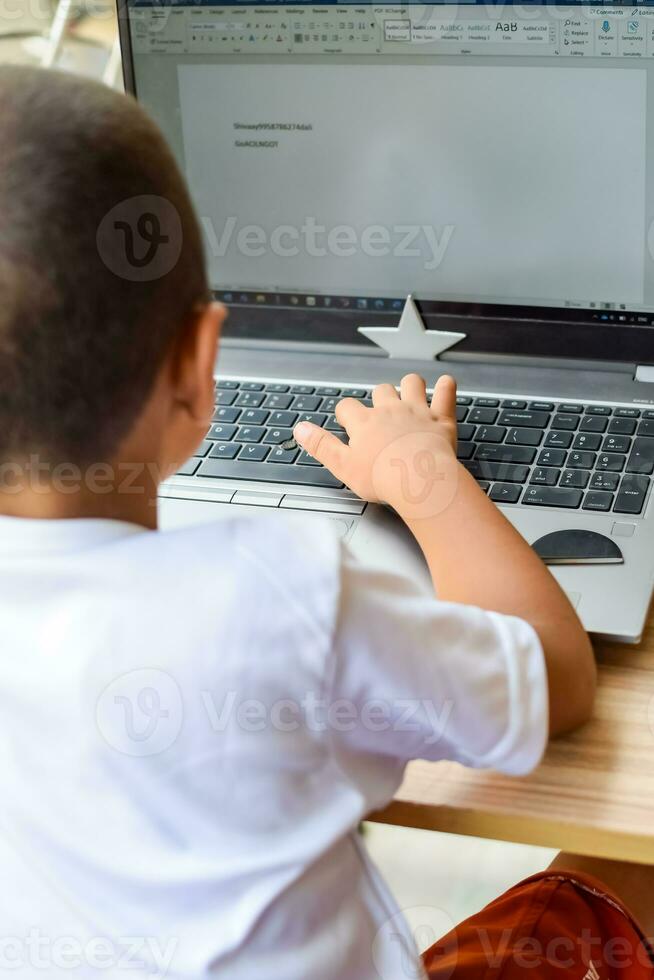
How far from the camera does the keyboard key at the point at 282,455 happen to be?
2.77 ft

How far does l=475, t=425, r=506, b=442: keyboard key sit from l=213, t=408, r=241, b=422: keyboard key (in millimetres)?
189

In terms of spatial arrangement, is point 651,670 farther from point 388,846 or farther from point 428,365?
point 388,846

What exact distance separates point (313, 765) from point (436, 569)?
0.60 ft

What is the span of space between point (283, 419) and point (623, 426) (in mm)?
256

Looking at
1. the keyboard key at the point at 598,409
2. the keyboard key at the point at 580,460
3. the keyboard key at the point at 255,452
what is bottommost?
the keyboard key at the point at 255,452

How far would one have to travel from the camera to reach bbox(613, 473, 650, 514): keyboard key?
0.75 metres

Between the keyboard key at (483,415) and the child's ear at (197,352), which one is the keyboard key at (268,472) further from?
the child's ear at (197,352)

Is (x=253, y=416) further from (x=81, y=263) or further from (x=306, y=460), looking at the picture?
(x=81, y=263)

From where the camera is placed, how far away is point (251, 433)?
0.88 m

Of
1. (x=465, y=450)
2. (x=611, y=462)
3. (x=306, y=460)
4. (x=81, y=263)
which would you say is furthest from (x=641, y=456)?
(x=81, y=263)

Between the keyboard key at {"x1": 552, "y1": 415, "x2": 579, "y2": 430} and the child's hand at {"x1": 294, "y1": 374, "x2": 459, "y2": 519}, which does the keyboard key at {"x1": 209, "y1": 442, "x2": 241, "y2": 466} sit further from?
the keyboard key at {"x1": 552, "y1": 415, "x2": 579, "y2": 430}

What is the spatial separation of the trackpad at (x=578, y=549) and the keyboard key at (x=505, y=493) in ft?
0.20

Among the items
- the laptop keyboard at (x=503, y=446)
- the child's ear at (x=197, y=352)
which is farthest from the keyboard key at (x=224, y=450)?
the child's ear at (x=197, y=352)

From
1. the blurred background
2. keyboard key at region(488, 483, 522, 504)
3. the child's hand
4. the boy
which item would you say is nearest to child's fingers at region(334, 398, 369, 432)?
the child's hand
